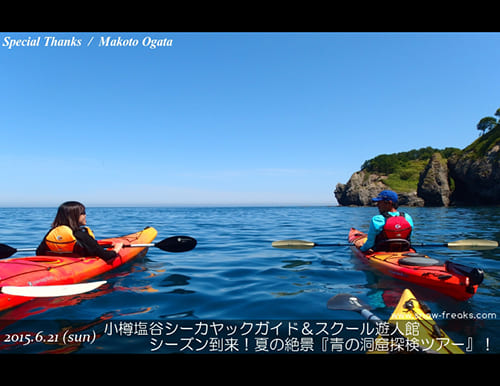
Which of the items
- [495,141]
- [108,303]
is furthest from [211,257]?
[495,141]

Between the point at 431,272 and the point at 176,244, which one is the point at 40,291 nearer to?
the point at 176,244

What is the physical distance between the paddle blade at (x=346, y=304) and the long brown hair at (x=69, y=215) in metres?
4.82

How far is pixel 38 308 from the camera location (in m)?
4.33

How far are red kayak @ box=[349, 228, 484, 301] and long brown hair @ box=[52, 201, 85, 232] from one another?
19.9 ft

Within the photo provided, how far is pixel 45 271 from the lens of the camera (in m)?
4.88

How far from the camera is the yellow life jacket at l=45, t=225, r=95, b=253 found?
5.54m

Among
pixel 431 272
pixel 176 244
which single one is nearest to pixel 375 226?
pixel 431 272

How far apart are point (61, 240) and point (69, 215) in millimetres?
553

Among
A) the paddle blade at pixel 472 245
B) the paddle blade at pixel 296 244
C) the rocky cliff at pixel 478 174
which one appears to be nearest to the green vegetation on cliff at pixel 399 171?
the rocky cliff at pixel 478 174

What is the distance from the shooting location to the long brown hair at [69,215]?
216 inches

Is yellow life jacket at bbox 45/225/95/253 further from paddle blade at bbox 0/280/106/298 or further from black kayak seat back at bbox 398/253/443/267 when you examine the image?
black kayak seat back at bbox 398/253/443/267

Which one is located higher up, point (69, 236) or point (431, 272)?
point (69, 236)

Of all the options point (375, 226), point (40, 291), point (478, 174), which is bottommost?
point (40, 291)

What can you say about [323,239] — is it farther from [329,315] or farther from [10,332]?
[10,332]
